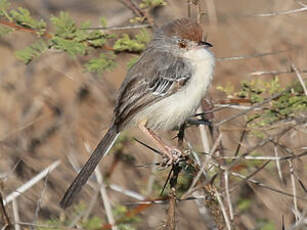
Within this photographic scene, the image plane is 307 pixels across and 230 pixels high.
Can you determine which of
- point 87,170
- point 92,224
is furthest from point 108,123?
point 87,170

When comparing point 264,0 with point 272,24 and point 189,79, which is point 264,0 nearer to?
point 272,24

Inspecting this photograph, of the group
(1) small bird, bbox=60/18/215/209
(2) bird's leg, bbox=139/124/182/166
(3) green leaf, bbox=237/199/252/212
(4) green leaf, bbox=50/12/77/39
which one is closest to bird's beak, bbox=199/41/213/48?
(1) small bird, bbox=60/18/215/209

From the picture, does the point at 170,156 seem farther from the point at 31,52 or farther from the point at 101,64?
the point at 31,52

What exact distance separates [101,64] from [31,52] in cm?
65

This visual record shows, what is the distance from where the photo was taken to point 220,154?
542cm

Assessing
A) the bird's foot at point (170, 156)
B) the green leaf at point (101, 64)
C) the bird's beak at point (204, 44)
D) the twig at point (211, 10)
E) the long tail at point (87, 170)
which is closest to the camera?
the long tail at point (87, 170)

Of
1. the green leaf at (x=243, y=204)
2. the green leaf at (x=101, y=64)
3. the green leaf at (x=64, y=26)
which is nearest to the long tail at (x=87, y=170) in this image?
the green leaf at (x=101, y=64)

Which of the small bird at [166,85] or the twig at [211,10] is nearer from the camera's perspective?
the small bird at [166,85]

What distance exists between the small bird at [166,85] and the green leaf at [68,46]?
1.67 ft

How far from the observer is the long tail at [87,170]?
4402 millimetres

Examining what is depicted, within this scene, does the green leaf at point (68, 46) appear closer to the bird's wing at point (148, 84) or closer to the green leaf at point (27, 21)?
the green leaf at point (27, 21)

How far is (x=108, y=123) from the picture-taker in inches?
294

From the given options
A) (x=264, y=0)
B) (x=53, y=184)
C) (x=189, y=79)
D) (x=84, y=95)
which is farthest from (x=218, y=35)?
(x=189, y=79)

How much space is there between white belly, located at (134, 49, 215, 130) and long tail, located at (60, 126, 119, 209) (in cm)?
31
